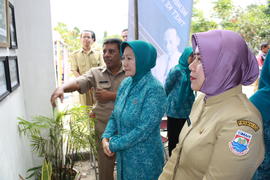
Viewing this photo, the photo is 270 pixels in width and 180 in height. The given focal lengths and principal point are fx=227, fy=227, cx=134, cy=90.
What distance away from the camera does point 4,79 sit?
4.83 feet

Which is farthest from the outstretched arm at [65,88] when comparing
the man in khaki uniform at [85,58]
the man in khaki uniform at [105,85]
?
the man in khaki uniform at [85,58]

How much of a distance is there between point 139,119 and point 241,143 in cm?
72

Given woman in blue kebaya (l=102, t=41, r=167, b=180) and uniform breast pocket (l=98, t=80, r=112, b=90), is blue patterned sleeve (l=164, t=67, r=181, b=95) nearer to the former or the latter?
uniform breast pocket (l=98, t=80, r=112, b=90)

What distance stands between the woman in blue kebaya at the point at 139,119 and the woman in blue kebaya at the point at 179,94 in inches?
A: 35.6

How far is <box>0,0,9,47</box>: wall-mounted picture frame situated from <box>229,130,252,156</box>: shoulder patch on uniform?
138 centimetres

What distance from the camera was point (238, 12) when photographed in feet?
48.3

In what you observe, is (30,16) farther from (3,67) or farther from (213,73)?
(213,73)

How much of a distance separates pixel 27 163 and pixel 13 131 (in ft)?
1.75

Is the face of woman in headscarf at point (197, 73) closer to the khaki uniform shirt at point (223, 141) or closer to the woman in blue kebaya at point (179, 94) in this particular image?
the khaki uniform shirt at point (223, 141)

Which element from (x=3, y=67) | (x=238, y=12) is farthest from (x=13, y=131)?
(x=238, y=12)

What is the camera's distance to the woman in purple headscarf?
85cm

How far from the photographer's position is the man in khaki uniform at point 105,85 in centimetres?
201

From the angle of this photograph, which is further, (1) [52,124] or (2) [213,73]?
(1) [52,124]

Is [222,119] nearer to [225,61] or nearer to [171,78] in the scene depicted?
[225,61]
